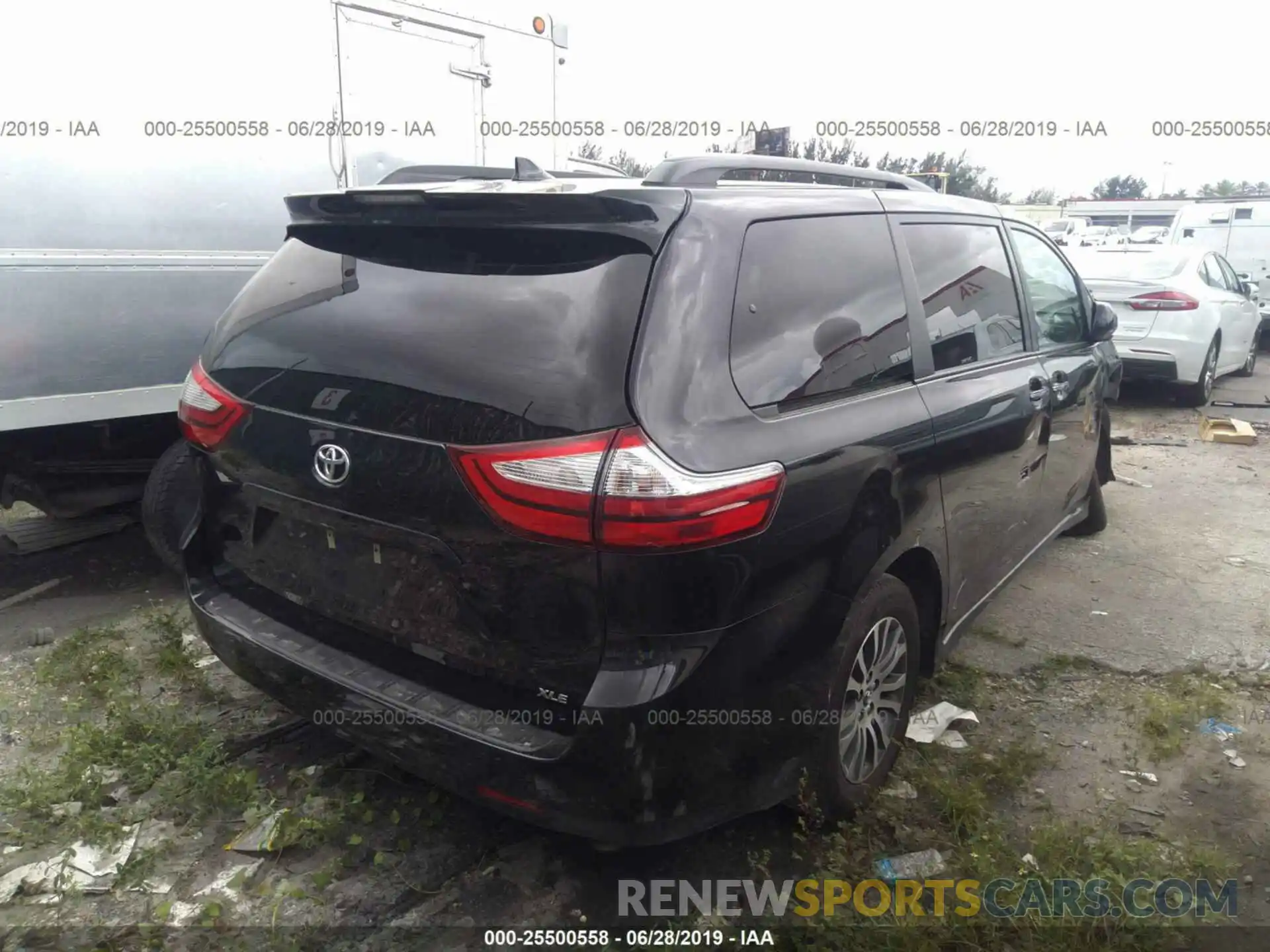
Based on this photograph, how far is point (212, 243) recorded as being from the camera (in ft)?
14.1

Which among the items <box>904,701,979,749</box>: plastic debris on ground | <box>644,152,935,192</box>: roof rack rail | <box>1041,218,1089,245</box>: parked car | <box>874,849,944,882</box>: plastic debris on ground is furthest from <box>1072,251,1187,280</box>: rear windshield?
<box>1041,218,1089,245</box>: parked car

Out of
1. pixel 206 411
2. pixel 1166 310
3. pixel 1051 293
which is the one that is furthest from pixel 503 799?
pixel 1166 310

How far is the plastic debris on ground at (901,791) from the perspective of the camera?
3.04 meters

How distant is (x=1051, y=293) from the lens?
15.1 feet

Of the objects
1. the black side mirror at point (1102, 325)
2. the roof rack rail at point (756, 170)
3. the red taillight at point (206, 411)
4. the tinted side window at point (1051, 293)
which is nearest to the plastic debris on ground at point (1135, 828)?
the tinted side window at point (1051, 293)

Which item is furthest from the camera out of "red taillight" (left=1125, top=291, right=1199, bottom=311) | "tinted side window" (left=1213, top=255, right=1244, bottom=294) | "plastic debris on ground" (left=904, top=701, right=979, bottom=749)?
"tinted side window" (left=1213, top=255, right=1244, bottom=294)

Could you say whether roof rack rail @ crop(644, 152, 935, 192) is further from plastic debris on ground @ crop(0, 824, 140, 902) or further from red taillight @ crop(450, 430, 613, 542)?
plastic debris on ground @ crop(0, 824, 140, 902)

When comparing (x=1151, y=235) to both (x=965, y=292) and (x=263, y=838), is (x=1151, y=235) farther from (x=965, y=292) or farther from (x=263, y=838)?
(x=263, y=838)

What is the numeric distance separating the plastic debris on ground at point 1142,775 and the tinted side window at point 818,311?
64.1 inches

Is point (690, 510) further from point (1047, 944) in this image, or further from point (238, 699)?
point (238, 699)

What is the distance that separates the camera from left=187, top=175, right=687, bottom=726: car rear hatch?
2102 millimetres

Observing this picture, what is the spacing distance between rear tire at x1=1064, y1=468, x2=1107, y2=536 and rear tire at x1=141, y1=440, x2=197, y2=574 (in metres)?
4.76

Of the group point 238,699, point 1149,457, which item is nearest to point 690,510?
point 238,699

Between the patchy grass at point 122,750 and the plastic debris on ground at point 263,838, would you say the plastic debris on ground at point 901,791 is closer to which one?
the plastic debris on ground at point 263,838
